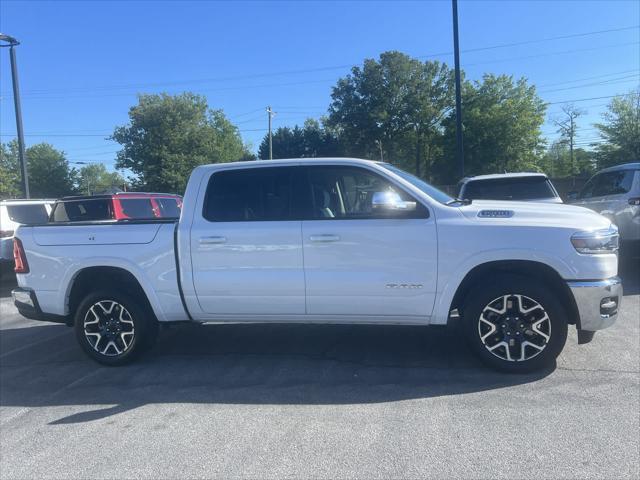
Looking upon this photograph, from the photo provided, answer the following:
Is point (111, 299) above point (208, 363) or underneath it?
above

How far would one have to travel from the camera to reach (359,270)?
448 cm

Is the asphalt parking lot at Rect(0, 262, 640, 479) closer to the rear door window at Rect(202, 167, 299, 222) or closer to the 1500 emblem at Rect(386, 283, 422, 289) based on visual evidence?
the 1500 emblem at Rect(386, 283, 422, 289)

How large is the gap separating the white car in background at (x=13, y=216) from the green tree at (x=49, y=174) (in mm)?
49200

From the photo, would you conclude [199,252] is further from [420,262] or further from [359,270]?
[420,262]

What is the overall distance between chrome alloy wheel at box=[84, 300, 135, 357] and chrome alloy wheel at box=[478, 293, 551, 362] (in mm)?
3559

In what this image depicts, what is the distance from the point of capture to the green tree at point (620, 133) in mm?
28922

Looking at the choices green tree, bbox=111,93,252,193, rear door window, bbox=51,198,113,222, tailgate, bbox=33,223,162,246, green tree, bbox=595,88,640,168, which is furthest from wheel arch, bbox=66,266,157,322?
green tree, bbox=111,93,252,193

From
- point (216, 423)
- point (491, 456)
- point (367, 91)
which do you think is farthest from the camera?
point (367, 91)

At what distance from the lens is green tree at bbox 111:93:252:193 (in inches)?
1741

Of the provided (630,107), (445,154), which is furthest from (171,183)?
(630,107)

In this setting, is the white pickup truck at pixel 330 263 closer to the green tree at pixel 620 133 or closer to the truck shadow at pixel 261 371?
the truck shadow at pixel 261 371

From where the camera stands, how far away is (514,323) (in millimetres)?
4328

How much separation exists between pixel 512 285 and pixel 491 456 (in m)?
1.61

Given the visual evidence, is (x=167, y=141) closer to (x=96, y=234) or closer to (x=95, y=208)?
(x=95, y=208)
